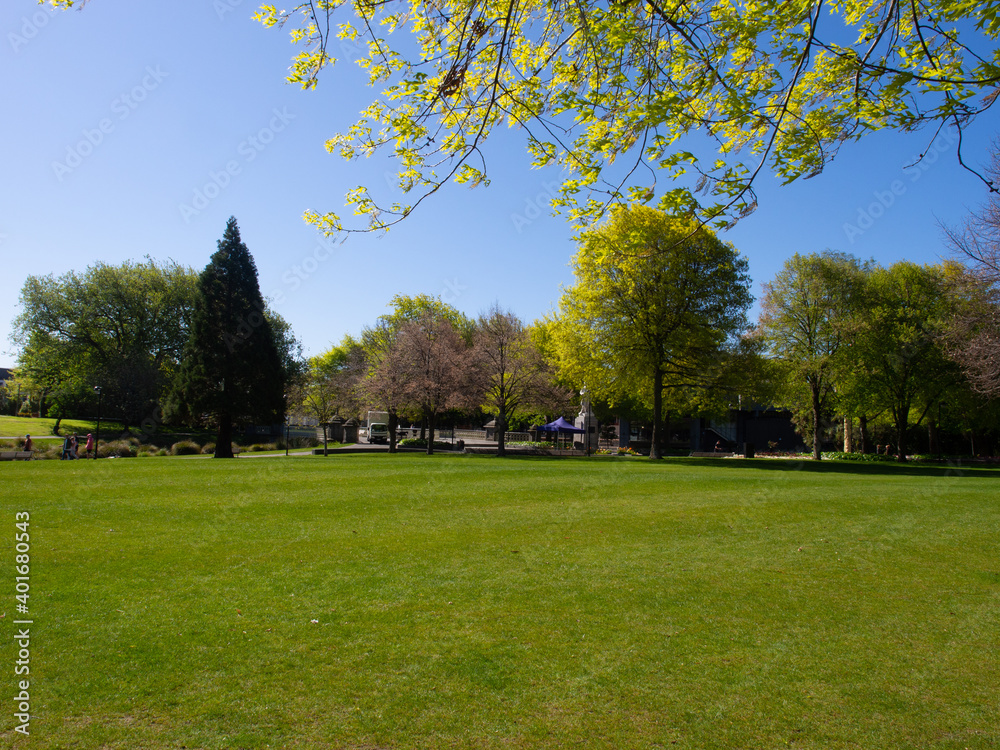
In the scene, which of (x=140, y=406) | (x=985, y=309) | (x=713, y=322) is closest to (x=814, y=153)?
(x=985, y=309)

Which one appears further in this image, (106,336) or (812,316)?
(106,336)

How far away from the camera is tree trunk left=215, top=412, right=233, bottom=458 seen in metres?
33.1

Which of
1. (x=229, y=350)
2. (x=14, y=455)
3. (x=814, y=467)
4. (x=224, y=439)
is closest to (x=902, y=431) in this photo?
(x=814, y=467)

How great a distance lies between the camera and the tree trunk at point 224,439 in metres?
33.1

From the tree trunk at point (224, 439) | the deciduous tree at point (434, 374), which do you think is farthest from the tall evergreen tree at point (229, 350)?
the deciduous tree at point (434, 374)

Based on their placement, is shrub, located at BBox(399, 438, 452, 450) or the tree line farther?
Answer: shrub, located at BBox(399, 438, 452, 450)

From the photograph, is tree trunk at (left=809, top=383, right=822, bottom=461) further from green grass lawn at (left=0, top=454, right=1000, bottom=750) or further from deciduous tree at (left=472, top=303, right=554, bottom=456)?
green grass lawn at (left=0, top=454, right=1000, bottom=750)

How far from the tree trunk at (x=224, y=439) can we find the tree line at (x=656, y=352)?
0.11 m

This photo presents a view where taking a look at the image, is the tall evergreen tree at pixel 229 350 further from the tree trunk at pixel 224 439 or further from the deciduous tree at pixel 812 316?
the deciduous tree at pixel 812 316

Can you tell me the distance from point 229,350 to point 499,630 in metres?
34.4

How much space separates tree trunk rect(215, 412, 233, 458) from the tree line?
11 centimetres

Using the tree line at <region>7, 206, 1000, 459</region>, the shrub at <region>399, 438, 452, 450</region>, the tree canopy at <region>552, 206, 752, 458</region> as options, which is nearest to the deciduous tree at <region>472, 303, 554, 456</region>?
the tree line at <region>7, 206, 1000, 459</region>

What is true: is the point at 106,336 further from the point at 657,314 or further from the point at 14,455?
the point at 657,314

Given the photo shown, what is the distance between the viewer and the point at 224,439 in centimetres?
3331
